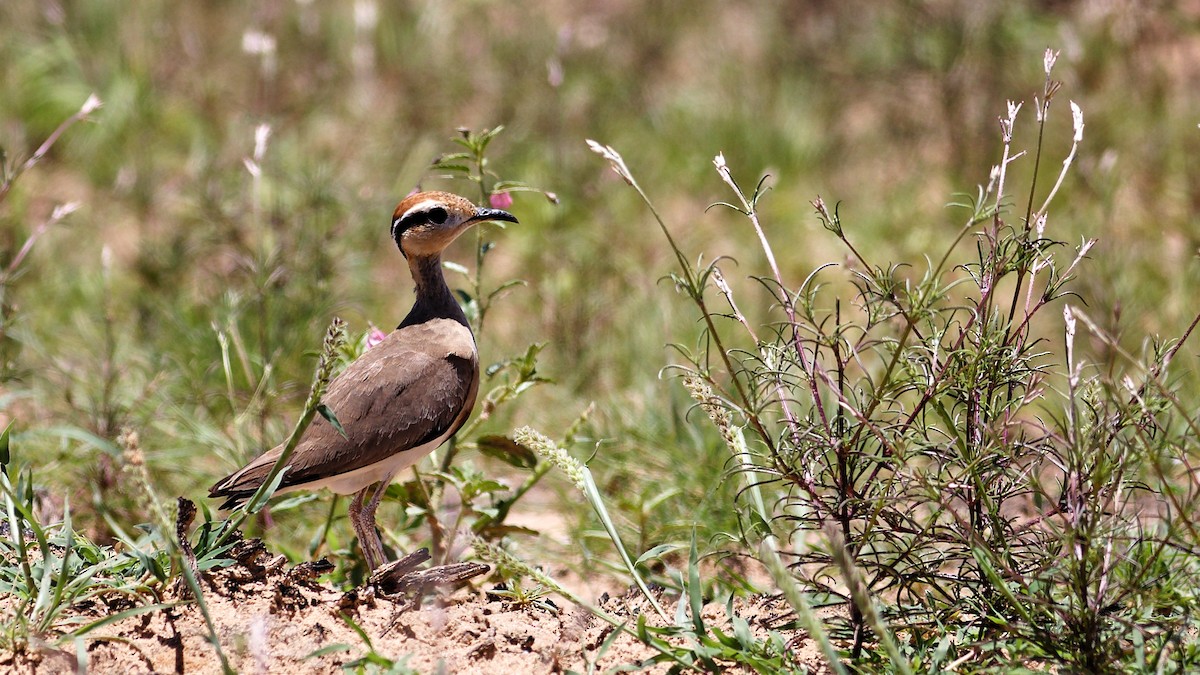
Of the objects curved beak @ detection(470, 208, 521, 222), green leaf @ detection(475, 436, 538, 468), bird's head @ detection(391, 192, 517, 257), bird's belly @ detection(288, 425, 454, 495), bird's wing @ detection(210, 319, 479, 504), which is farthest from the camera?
bird's head @ detection(391, 192, 517, 257)

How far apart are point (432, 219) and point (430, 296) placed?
0.95ft

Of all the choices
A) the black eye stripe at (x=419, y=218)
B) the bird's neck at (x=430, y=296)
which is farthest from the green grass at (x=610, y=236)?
the bird's neck at (x=430, y=296)

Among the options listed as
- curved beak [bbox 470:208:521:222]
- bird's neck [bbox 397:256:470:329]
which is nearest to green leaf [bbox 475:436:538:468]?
bird's neck [bbox 397:256:470:329]

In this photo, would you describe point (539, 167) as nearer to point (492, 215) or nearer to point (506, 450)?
point (492, 215)

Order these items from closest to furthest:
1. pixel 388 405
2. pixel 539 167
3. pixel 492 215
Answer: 1. pixel 388 405
2. pixel 492 215
3. pixel 539 167

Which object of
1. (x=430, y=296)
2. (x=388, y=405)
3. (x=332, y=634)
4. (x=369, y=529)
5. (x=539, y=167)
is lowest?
(x=332, y=634)

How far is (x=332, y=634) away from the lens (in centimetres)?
340

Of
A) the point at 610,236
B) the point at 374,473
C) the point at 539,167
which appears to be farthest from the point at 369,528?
the point at 539,167

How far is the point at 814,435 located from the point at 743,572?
4.78ft

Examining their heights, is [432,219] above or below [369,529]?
above

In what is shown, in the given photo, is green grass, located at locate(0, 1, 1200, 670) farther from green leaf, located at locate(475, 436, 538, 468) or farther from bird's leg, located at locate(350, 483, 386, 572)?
bird's leg, located at locate(350, 483, 386, 572)

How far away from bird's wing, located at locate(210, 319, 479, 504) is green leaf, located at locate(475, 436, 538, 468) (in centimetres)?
13

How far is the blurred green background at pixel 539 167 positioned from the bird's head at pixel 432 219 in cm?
98

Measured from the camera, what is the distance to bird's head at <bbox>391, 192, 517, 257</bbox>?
4.54 metres
